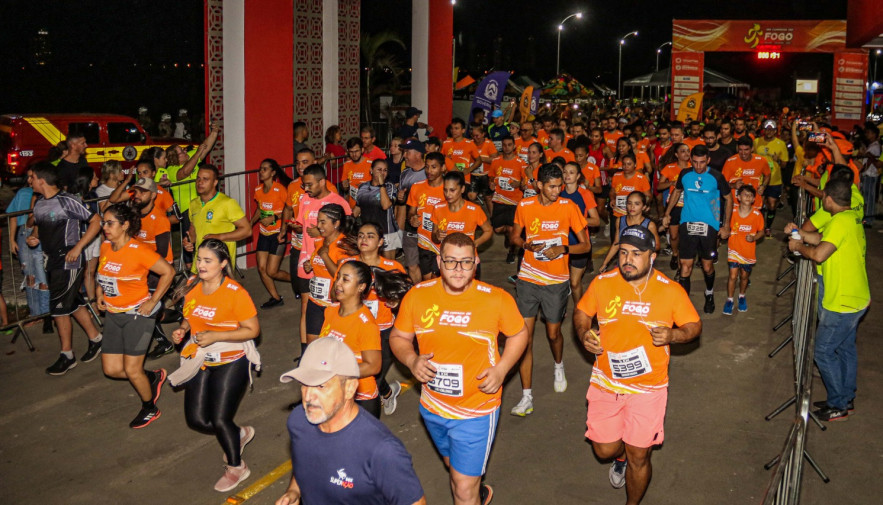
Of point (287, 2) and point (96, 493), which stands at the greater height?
point (287, 2)

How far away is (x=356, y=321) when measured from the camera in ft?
18.4

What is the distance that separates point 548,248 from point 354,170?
5.41m

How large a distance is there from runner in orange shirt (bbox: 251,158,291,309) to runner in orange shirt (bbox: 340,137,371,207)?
1558 millimetres

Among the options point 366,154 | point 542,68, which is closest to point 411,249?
point 366,154

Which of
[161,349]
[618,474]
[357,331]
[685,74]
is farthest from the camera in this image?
[685,74]

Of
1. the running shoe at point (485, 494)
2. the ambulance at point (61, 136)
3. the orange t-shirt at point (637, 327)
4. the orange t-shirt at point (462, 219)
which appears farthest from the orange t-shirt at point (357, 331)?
the ambulance at point (61, 136)

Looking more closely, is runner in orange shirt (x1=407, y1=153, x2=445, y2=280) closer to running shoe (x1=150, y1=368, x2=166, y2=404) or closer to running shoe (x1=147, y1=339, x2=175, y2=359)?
running shoe (x1=147, y1=339, x2=175, y2=359)

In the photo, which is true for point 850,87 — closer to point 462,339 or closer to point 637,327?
point 637,327

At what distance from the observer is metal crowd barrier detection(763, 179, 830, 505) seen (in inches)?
171

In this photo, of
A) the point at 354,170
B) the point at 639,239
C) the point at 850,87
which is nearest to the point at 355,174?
the point at 354,170

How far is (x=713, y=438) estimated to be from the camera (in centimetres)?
714

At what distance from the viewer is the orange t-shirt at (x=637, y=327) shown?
542cm

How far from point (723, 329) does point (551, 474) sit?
4.53 meters

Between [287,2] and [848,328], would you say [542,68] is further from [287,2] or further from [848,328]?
[848,328]
